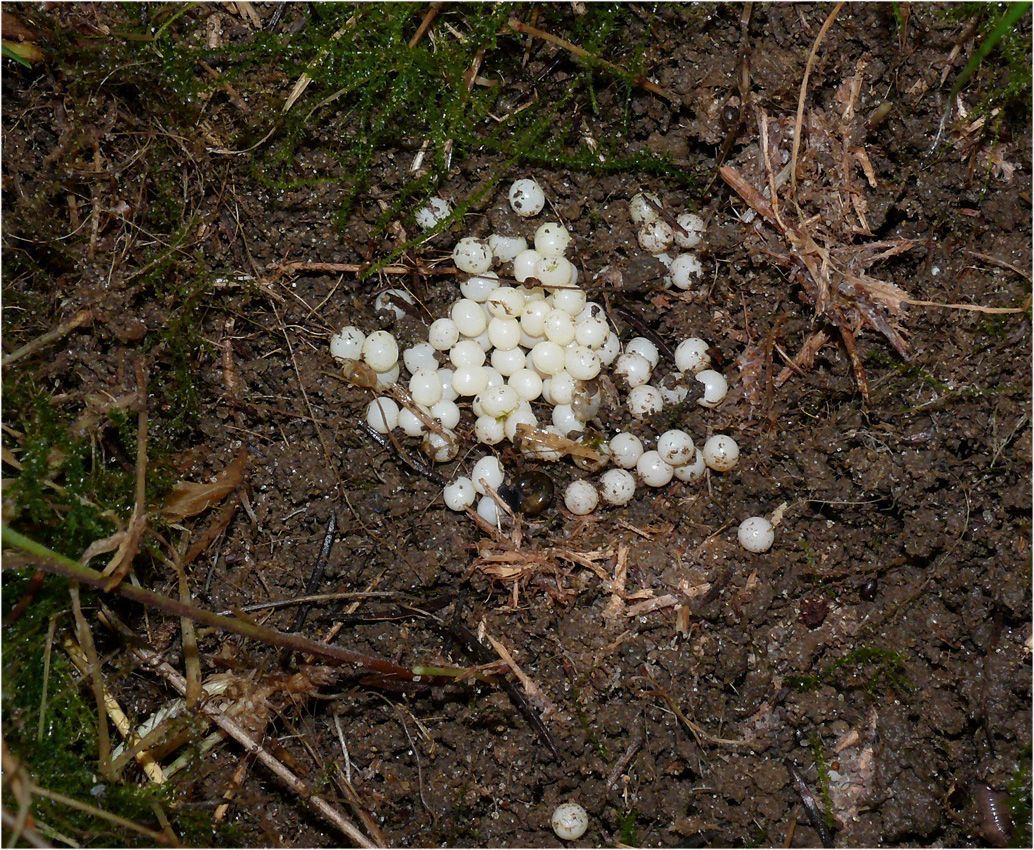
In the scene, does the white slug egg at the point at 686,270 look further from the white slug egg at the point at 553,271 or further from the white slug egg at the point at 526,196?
the white slug egg at the point at 526,196

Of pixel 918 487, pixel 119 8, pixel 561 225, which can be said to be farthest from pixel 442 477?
pixel 119 8

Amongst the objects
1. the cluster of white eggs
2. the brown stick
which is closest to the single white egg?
the cluster of white eggs

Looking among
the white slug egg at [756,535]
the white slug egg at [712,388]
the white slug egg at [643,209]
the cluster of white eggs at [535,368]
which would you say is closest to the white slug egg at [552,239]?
the cluster of white eggs at [535,368]

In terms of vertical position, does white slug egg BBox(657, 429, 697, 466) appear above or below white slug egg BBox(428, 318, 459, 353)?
below

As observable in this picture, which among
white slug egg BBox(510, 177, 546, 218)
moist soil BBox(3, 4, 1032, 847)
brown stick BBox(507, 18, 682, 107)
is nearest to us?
moist soil BBox(3, 4, 1032, 847)

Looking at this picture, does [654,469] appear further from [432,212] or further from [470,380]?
[432,212]

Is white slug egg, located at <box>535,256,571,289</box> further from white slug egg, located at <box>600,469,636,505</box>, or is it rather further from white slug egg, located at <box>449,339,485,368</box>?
white slug egg, located at <box>600,469,636,505</box>

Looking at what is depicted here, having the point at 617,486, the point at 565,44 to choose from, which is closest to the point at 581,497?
the point at 617,486

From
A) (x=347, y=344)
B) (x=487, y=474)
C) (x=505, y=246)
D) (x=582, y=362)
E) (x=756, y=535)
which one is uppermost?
(x=505, y=246)
